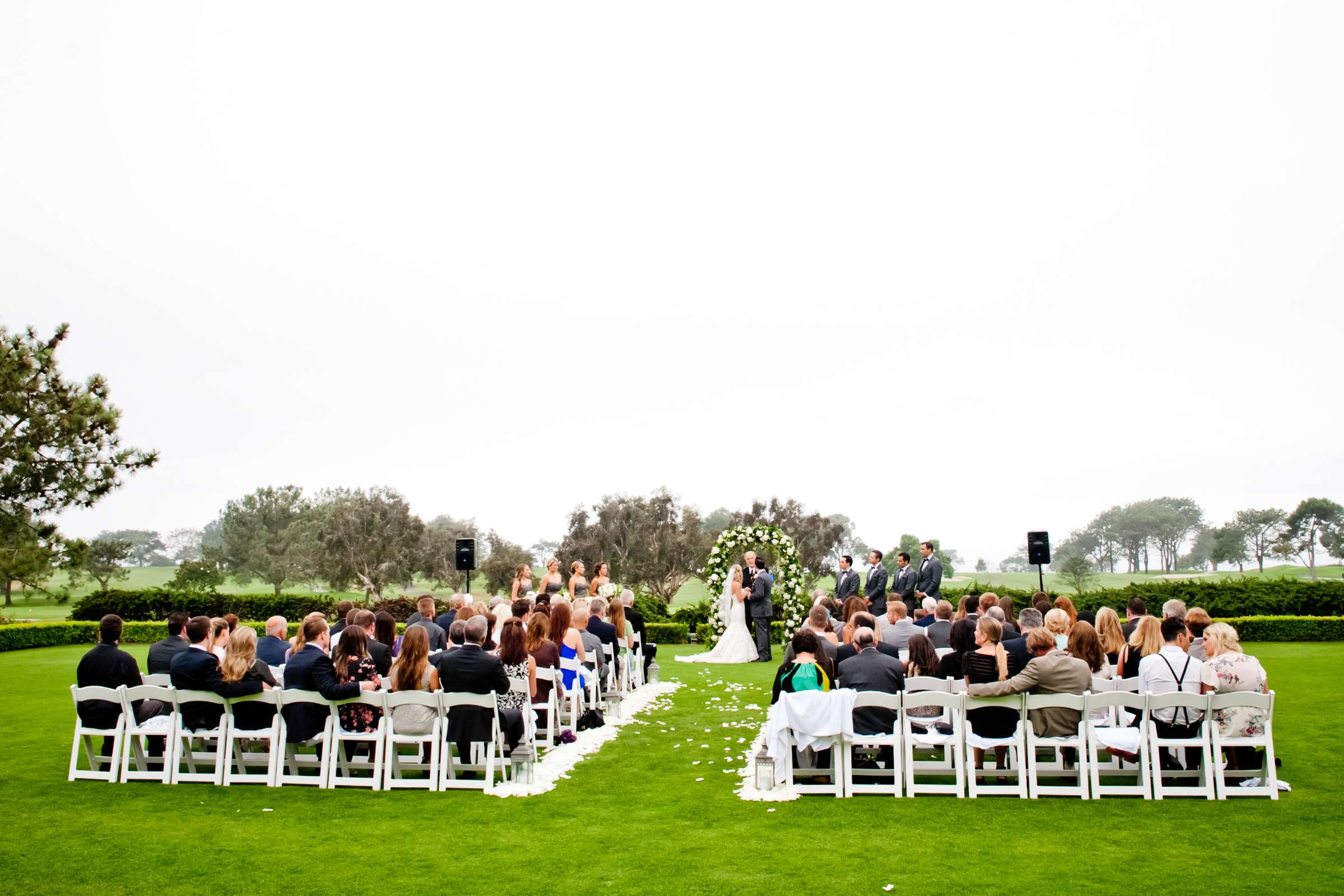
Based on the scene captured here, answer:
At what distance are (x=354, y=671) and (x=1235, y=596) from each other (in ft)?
67.8

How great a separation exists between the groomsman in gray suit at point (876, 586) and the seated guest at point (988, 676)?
30.5 feet

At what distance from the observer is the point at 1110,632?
8938 millimetres

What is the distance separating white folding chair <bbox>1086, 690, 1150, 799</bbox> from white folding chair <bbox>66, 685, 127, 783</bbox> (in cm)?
718

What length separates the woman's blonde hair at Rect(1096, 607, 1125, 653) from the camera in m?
8.89

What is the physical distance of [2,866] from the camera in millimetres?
5582

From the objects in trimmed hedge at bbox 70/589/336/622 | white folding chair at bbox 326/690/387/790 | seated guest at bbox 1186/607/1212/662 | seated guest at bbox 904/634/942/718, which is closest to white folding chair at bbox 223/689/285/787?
white folding chair at bbox 326/690/387/790

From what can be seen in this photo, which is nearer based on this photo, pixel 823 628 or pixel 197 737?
pixel 197 737

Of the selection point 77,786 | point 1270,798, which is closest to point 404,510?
point 77,786

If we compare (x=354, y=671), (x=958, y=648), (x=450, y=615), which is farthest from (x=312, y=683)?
(x=958, y=648)

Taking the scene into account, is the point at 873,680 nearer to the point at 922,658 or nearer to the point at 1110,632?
the point at 922,658

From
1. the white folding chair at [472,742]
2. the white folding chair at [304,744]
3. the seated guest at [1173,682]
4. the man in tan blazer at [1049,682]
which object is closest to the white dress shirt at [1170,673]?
the seated guest at [1173,682]

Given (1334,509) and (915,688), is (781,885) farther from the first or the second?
(1334,509)

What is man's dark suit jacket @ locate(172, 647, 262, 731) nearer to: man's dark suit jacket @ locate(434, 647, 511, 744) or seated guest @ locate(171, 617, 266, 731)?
seated guest @ locate(171, 617, 266, 731)

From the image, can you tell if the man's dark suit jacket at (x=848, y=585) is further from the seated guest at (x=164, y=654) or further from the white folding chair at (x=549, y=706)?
the seated guest at (x=164, y=654)
